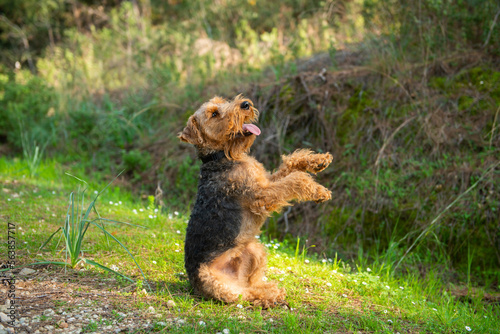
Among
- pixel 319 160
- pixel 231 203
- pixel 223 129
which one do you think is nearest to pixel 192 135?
pixel 223 129

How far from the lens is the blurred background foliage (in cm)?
637

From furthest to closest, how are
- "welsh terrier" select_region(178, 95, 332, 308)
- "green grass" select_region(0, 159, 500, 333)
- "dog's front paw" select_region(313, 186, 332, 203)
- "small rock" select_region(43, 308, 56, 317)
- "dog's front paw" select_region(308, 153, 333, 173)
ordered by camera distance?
"dog's front paw" select_region(308, 153, 333, 173) < "dog's front paw" select_region(313, 186, 332, 203) < "welsh terrier" select_region(178, 95, 332, 308) < "green grass" select_region(0, 159, 500, 333) < "small rock" select_region(43, 308, 56, 317)

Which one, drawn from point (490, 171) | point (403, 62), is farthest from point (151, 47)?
point (490, 171)

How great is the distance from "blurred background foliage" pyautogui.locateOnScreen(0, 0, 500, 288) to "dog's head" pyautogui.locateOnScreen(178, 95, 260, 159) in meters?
2.78

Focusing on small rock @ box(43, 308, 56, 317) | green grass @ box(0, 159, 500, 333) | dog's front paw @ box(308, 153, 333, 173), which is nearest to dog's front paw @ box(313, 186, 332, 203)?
dog's front paw @ box(308, 153, 333, 173)

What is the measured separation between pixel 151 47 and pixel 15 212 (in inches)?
338

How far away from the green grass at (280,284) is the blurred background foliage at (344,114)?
0.87m

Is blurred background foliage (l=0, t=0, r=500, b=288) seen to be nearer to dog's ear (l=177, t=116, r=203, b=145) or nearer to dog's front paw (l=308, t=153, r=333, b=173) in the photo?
dog's front paw (l=308, t=153, r=333, b=173)

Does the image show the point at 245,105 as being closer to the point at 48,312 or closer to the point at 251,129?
the point at 251,129

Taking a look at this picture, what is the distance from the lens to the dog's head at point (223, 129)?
408 centimetres

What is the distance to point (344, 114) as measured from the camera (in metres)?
7.97

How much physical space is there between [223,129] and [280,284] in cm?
184

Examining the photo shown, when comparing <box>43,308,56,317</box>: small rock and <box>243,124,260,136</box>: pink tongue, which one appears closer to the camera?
<box>43,308,56,317</box>: small rock

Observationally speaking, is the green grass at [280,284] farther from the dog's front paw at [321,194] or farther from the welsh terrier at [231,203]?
the dog's front paw at [321,194]
